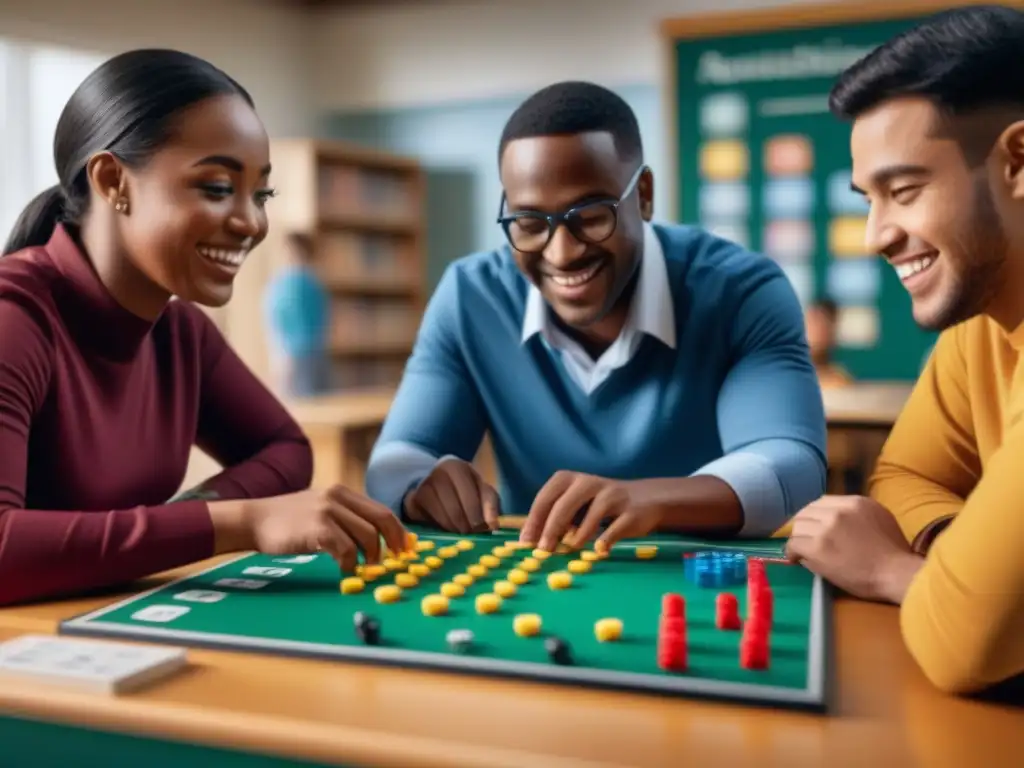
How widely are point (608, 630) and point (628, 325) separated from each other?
854 mm

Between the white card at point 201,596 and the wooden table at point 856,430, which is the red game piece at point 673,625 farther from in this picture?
the wooden table at point 856,430

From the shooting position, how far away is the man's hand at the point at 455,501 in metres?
1.54

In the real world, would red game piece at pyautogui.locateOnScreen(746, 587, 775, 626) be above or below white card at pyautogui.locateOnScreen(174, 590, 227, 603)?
above

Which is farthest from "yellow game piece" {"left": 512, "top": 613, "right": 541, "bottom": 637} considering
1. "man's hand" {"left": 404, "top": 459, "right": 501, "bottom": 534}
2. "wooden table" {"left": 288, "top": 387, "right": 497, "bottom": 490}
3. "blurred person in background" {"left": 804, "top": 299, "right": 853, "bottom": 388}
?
"blurred person in background" {"left": 804, "top": 299, "right": 853, "bottom": 388}

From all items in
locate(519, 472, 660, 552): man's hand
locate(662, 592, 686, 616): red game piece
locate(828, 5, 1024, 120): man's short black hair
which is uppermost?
locate(828, 5, 1024, 120): man's short black hair

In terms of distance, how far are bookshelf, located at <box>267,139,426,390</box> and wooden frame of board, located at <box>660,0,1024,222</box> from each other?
185 cm

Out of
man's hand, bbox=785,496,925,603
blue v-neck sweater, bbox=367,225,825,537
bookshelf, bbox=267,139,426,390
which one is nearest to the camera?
man's hand, bbox=785,496,925,603

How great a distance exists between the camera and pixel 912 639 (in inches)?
36.1

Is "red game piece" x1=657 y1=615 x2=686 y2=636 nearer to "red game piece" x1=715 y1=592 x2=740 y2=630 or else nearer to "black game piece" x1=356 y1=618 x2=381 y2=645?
"red game piece" x1=715 y1=592 x2=740 y2=630

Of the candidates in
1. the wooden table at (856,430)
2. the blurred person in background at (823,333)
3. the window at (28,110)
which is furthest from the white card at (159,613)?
the window at (28,110)

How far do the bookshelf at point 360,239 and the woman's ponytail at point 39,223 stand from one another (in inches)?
187

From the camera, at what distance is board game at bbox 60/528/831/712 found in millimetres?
906

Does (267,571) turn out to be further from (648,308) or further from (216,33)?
(216,33)

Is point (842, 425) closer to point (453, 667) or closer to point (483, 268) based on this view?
point (483, 268)
